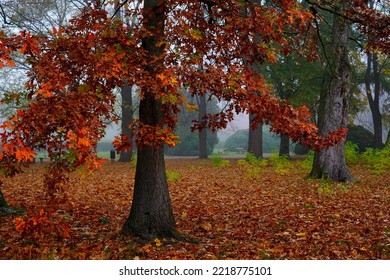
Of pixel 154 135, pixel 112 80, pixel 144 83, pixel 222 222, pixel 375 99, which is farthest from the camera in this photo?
pixel 375 99

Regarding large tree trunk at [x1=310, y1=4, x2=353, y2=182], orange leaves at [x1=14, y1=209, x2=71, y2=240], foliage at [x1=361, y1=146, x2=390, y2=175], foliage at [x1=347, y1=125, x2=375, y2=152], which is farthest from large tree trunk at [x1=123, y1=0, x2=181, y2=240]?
foliage at [x1=347, y1=125, x2=375, y2=152]

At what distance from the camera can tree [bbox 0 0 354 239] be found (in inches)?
196

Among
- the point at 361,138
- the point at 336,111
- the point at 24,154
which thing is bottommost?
the point at 24,154

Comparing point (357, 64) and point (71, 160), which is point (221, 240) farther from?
point (357, 64)

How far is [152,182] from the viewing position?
24.7 ft

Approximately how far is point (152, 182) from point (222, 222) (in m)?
2.16

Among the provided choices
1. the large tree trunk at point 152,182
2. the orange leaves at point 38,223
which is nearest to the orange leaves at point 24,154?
the orange leaves at point 38,223

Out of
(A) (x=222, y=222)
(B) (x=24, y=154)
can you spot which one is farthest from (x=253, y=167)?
(B) (x=24, y=154)

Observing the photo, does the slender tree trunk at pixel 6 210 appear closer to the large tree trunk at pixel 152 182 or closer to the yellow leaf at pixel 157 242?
the large tree trunk at pixel 152 182

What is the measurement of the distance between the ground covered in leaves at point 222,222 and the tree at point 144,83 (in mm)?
644

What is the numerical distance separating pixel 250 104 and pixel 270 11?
1652mm

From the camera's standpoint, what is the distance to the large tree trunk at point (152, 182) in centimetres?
731

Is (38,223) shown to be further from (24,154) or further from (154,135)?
(154,135)

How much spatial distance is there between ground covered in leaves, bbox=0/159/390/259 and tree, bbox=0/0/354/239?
0.64 metres
